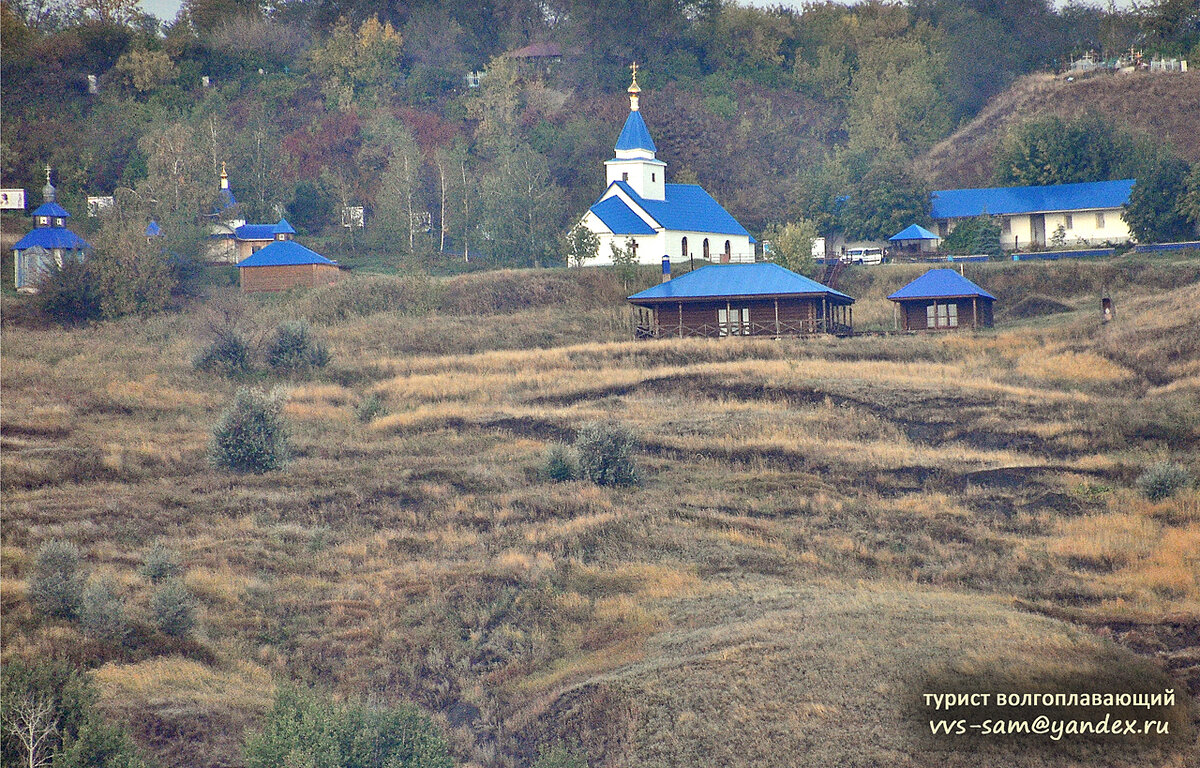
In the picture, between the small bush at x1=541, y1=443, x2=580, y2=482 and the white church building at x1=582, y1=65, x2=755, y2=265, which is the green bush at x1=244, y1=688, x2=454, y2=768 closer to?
the small bush at x1=541, y1=443, x2=580, y2=482

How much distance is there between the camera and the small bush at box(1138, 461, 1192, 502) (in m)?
31.8

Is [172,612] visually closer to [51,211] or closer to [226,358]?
[226,358]

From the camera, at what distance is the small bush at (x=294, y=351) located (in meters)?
50.2

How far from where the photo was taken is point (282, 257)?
6544 cm

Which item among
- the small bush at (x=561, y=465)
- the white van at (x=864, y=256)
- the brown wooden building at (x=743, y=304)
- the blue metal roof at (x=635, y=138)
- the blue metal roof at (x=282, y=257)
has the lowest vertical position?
the small bush at (x=561, y=465)

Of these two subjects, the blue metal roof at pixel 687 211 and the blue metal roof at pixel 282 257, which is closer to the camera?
the blue metal roof at pixel 282 257

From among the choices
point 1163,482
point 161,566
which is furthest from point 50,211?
point 1163,482

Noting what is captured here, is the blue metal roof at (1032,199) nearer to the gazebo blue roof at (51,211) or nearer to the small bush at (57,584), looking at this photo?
the gazebo blue roof at (51,211)

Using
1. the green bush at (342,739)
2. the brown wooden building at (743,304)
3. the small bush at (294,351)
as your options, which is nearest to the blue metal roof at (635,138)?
the brown wooden building at (743,304)

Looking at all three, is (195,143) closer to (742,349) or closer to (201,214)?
(201,214)

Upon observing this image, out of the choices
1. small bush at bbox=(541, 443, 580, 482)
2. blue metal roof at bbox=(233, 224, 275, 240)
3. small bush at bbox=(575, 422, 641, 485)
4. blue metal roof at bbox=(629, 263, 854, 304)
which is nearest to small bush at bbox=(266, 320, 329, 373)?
blue metal roof at bbox=(629, 263, 854, 304)

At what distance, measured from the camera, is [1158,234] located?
64812mm

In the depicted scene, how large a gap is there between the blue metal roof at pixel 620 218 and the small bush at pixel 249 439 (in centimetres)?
3266

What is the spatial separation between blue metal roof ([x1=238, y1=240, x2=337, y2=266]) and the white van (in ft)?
99.4
